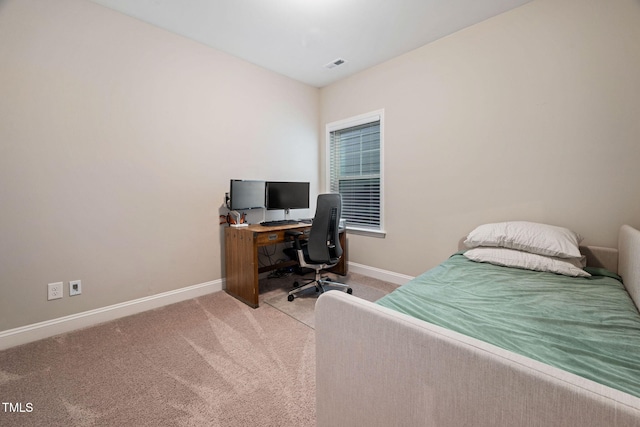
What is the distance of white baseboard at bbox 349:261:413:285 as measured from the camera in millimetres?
3125

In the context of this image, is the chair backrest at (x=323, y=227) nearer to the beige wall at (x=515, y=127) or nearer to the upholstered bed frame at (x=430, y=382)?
the beige wall at (x=515, y=127)

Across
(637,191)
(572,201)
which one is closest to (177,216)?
(572,201)

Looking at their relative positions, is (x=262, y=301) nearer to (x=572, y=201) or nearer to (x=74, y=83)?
(x=74, y=83)

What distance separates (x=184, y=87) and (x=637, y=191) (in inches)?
157

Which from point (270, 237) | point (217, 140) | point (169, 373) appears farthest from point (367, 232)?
point (169, 373)

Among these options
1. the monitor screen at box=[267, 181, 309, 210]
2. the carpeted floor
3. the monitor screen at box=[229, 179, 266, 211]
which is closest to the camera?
the carpeted floor

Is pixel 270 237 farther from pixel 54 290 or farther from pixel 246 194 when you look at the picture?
pixel 54 290

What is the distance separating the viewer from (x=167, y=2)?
2.18m

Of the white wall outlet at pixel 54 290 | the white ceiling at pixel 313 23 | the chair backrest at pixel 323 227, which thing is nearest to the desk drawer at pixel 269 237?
the chair backrest at pixel 323 227

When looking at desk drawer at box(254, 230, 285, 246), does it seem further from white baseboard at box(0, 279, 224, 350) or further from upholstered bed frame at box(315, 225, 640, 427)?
upholstered bed frame at box(315, 225, 640, 427)

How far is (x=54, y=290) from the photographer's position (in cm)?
207

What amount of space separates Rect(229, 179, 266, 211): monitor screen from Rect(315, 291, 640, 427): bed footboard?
2.16 metres

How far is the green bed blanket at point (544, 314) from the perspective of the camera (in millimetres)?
893

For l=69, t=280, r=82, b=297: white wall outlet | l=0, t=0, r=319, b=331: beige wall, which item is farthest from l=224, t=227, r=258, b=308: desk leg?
l=69, t=280, r=82, b=297: white wall outlet
